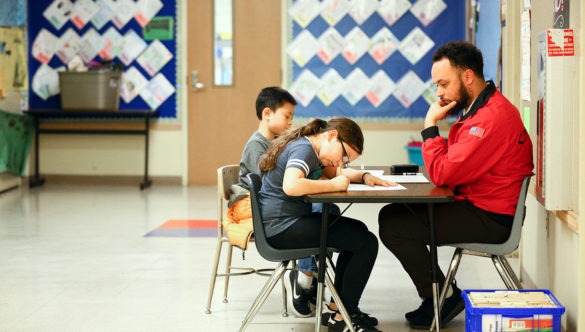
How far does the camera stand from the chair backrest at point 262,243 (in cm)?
327

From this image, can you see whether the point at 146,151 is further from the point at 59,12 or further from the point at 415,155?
the point at 415,155

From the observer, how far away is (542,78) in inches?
140

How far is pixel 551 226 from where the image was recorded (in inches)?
145

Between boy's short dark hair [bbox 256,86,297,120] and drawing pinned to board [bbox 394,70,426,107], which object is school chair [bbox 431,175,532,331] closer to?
boy's short dark hair [bbox 256,86,297,120]

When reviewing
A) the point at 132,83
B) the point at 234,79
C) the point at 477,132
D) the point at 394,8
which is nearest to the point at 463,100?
the point at 477,132

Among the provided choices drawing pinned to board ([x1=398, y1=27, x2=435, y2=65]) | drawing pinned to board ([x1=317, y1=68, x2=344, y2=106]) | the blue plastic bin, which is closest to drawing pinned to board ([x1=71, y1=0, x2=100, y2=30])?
drawing pinned to board ([x1=317, y1=68, x2=344, y2=106])

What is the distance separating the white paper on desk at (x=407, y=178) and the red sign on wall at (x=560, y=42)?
2.66 feet

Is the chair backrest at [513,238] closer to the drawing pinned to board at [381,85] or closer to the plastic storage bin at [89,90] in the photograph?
the drawing pinned to board at [381,85]

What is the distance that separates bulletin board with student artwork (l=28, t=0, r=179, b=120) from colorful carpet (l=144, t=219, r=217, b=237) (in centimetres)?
276

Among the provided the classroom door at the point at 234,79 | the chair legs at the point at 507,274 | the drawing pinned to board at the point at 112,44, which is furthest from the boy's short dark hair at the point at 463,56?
the drawing pinned to board at the point at 112,44

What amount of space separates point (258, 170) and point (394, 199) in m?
0.97

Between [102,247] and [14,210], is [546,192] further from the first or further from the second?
[14,210]

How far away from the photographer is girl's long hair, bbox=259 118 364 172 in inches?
131

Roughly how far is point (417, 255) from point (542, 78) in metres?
0.93
